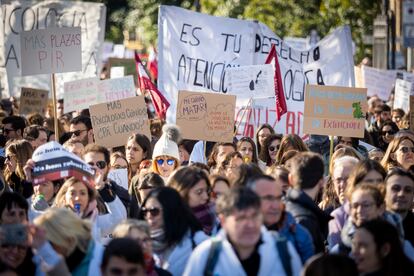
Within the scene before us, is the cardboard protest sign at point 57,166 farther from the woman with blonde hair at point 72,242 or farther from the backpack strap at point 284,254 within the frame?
the backpack strap at point 284,254

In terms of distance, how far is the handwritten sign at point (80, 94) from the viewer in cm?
1645

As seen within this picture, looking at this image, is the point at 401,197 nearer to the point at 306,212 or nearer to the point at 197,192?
the point at 306,212

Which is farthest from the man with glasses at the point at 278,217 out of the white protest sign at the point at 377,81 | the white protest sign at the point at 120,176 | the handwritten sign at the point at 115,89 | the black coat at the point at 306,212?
the white protest sign at the point at 377,81

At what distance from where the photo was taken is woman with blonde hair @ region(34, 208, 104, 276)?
6988 millimetres

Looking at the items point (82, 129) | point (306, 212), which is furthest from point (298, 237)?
point (82, 129)

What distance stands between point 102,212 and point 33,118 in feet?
20.5

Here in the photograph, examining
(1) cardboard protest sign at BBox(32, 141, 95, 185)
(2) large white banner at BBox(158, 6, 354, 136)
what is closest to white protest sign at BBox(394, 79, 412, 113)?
(2) large white banner at BBox(158, 6, 354, 136)

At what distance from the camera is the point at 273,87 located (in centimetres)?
1441

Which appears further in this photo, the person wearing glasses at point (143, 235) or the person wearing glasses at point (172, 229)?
the person wearing glasses at point (172, 229)

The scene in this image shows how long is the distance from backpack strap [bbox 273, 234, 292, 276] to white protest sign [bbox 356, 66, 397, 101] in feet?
53.1

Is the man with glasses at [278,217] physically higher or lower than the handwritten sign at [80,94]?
higher

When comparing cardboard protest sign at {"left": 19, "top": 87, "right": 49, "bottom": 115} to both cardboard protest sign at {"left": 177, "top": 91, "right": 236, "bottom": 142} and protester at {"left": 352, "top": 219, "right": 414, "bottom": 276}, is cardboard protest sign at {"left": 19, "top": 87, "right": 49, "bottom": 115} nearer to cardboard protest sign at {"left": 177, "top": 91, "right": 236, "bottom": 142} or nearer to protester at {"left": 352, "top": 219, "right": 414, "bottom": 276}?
cardboard protest sign at {"left": 177, "top": 91, "right": 236, "bottom": 142}

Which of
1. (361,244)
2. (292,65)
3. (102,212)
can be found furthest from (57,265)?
(292,65)

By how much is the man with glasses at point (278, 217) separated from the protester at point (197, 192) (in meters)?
0.71
